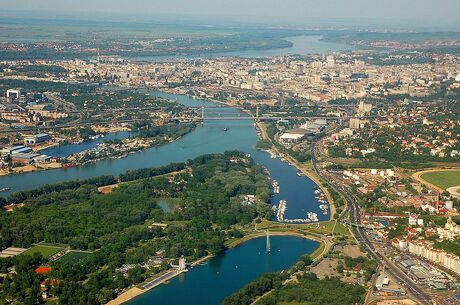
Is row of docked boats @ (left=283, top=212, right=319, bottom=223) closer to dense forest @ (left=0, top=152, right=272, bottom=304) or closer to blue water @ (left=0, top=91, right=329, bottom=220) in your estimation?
blue water @ (left=0, top=91, right=329, bottom=220)

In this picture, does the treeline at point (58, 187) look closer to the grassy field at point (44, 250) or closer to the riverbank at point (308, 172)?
the grassy field at point (44, 250)

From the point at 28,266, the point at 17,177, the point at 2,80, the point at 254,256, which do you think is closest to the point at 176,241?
the point at 254,256

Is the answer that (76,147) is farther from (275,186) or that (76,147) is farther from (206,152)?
(275,186)

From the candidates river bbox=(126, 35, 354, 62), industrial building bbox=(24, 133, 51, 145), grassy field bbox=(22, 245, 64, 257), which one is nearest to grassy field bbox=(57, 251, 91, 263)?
grassy field bbox=(22, 245, 64, 257)

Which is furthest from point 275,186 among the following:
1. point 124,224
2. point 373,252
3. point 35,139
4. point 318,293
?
point 35,139

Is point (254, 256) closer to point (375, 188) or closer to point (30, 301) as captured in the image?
point (30, 301)
